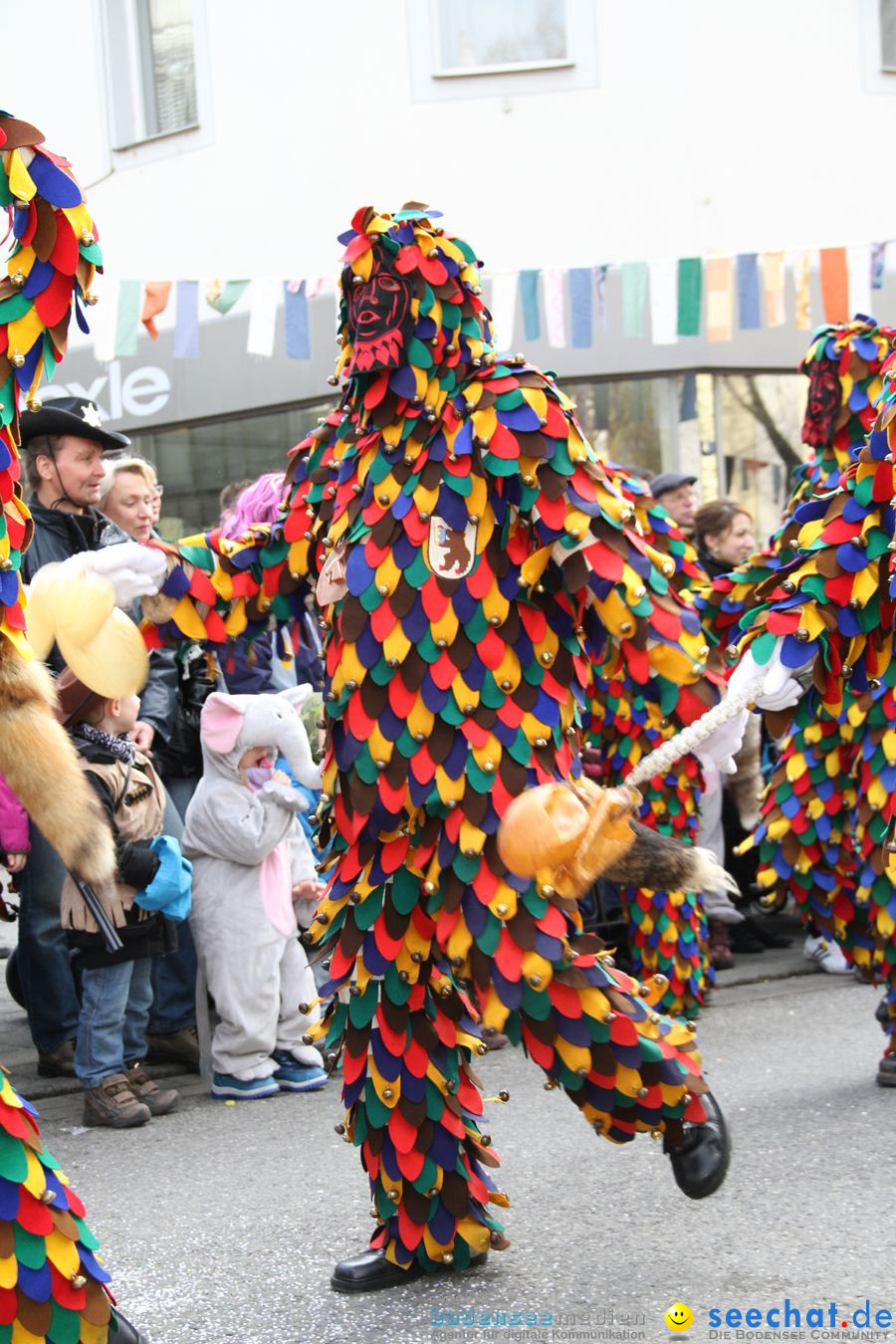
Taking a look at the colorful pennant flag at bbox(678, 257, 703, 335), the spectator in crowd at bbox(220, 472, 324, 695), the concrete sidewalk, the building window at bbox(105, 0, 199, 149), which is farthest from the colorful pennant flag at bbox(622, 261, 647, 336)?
the building window at bbox(105, 0, 199, 149)

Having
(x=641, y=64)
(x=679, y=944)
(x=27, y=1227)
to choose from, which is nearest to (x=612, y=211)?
(x=641, y=64)

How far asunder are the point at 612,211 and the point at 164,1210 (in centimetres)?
860

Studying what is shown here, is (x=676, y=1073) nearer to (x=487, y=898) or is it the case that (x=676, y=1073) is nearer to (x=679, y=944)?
(x=487, y=898)

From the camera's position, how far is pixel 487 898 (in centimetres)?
305

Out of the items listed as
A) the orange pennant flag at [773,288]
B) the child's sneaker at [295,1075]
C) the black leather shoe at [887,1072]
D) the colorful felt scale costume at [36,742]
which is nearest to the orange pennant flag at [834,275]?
the orange pennant flag at [773,288]

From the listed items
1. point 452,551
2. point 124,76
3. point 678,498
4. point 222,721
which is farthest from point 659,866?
point 124,76

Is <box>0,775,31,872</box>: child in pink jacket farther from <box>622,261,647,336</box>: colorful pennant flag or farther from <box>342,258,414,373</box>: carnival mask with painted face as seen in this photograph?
<box>622,261,647,336</box>: colorful pennant flag

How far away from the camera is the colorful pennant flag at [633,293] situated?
9789 mm

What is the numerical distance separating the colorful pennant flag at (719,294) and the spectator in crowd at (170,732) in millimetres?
4938

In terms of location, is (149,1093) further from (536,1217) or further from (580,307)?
(580,307)

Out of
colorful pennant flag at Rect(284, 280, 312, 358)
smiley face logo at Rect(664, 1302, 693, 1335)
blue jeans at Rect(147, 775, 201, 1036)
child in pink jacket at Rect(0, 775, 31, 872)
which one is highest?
colorful pennant flag at Rect(284, 280, 312, 358)

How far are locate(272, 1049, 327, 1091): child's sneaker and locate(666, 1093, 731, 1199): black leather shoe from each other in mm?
2352

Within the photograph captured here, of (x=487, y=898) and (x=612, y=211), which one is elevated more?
(x=612, y=211)

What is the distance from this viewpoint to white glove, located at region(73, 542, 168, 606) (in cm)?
330
